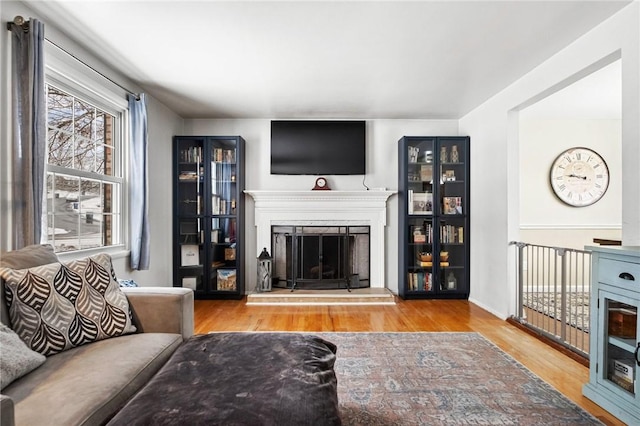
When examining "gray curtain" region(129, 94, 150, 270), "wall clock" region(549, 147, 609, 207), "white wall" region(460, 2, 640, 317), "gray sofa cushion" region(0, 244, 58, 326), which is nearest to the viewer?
"gray sofa cushion" region(0, 244, 58, 326)

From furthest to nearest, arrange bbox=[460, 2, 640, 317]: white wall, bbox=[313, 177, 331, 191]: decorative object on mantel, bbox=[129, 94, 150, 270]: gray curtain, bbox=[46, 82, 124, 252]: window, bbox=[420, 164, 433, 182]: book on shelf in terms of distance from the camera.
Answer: bbox=[313, 177, 331, 191]: decorative object on mantel < bbox=[420, 164, 433, 182]: book on shelf < bbox=[129, 94, 150, 270]: gray curtain < bbox=[46, 82, 124, 252]: window < bbox=[460, 2, 640, 317]: white wall

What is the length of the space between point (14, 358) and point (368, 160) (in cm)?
412

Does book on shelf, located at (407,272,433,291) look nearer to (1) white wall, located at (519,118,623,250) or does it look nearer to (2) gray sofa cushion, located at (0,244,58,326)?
(1) white wall, located at (519,118,623,250)

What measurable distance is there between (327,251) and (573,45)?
3.26m

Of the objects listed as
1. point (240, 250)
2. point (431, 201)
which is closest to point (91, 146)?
point (240, 250)

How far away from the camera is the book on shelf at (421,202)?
4488mm

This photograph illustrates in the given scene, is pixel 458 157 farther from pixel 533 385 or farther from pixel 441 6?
pixel 533 385

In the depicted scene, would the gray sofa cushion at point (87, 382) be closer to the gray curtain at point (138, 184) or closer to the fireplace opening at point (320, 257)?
the gray curtain at point (138, 184)

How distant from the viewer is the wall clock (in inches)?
195

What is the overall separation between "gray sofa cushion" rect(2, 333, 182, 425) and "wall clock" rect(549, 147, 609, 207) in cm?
555

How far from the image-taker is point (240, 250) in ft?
14.5

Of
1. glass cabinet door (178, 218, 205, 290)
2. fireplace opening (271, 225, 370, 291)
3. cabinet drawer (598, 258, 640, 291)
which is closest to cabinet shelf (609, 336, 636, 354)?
cabinet drawer (598, 258, 640, 291)

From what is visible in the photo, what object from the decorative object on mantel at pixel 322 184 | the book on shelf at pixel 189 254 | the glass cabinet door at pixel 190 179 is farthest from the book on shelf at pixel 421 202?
the book on shelf at pixel 189 254

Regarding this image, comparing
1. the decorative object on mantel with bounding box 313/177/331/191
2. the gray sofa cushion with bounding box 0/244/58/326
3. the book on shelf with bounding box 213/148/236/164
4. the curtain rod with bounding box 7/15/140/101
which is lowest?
the gray sofa cushion with bounding box 0/244/58/326
